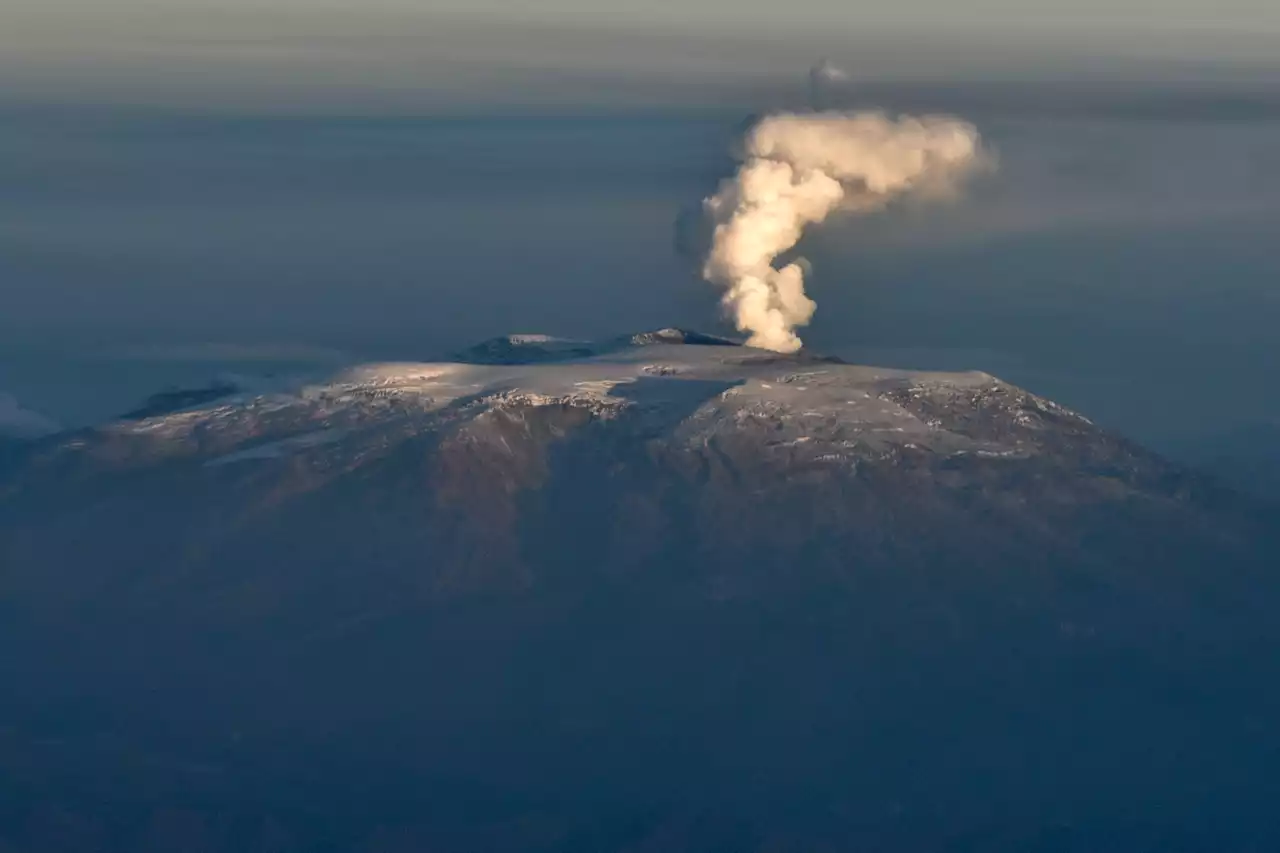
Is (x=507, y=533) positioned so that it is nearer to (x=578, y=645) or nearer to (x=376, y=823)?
(x=578, y=645)

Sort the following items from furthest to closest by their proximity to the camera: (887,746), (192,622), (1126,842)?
1. (192,622)
2. (887,746)
3. (1126,842)

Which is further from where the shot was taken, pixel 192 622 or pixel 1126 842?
pixel 192 622

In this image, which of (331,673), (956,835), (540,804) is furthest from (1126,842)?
(331,673)

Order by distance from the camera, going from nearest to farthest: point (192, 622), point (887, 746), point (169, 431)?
point (887, 746) → point (192, 622) → point (169, 431)

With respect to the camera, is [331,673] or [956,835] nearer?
[956,835]

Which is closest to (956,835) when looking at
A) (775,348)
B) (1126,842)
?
(1126,842)

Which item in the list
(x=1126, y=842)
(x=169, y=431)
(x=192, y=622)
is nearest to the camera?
(x=1126, y=842)

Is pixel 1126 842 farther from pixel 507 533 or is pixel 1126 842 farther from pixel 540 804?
pixel 507 533

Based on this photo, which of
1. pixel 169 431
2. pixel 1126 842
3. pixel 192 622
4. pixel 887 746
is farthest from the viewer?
pixel 169 431

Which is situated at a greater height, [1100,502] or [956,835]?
[1100,502]
